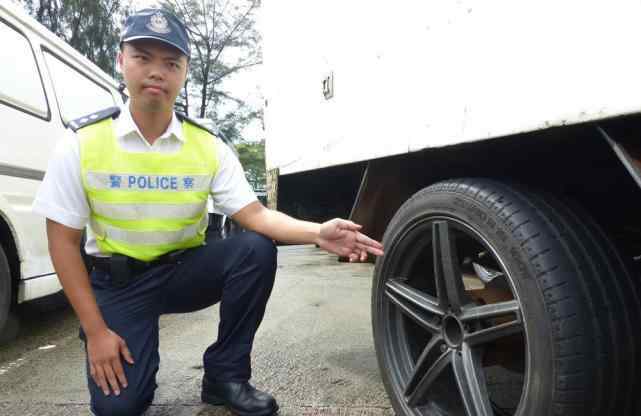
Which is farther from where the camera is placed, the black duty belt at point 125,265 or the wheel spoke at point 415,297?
the black duty belt at point 125,265

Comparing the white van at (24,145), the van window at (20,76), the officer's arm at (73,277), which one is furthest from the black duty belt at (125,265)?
the van window at (20,76)

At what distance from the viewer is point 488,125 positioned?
1.23m

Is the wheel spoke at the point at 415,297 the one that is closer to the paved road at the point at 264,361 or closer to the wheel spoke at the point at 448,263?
the wheel spoke at the point at 448,263

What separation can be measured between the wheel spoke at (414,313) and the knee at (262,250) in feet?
1.60

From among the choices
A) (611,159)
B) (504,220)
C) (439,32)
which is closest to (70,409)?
(504,220)

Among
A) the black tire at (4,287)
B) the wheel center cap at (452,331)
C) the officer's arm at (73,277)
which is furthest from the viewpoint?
the black tire at (4,287)

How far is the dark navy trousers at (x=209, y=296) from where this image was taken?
1794mm

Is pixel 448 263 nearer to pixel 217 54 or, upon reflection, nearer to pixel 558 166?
pixel 558 166

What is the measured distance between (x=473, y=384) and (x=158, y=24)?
1.51 metres

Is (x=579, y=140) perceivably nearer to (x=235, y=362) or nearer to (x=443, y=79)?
(x=443, y=79)

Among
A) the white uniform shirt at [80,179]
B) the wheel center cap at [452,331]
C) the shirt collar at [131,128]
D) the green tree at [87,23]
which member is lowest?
the wheel center cap at [452,331]

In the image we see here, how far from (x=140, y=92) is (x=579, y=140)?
1.41 metres

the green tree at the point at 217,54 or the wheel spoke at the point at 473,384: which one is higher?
the green tree at the point at 217,54

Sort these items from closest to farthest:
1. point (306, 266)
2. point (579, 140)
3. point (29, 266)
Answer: point (579, 140)
point (29, 266)
point (306, 266)
